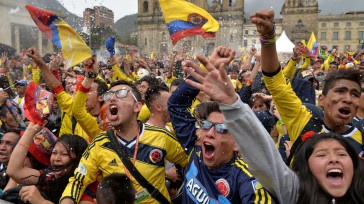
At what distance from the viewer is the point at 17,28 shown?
132 ft

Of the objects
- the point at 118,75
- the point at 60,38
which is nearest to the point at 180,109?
the point at 60,38

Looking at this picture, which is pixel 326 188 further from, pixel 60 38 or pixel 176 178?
pixel 60 38

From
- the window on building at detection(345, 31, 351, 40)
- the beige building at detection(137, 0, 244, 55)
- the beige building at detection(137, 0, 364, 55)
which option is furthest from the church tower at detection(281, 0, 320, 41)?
the beige building at detection(137, 0, 244, 55)

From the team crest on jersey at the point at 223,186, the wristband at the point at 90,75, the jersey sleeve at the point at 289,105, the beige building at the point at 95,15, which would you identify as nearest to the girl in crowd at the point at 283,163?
the team crest on jersey at the point at 223,186

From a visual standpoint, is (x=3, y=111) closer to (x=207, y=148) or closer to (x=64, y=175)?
(x=64, y=175)

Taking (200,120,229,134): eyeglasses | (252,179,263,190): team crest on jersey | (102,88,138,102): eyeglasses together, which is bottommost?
(252,179,263,190): team crest on jersey

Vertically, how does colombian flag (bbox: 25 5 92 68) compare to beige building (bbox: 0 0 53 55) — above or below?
below

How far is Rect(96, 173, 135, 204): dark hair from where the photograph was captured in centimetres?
248

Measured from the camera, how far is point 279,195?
6.48 feet

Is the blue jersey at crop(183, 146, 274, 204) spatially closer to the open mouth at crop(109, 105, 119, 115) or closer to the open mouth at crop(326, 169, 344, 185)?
the open mouth at crop(326, 169, 344, 185)

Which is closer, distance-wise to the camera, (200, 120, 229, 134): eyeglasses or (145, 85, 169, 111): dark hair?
(200, 120, 229, 134): eyeglasses

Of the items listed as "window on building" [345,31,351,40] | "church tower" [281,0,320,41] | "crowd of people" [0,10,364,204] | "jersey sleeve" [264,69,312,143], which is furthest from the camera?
"window on building" [345,31,351,40]

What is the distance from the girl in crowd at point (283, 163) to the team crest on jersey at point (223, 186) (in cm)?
38

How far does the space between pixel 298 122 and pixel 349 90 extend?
1.60ft
